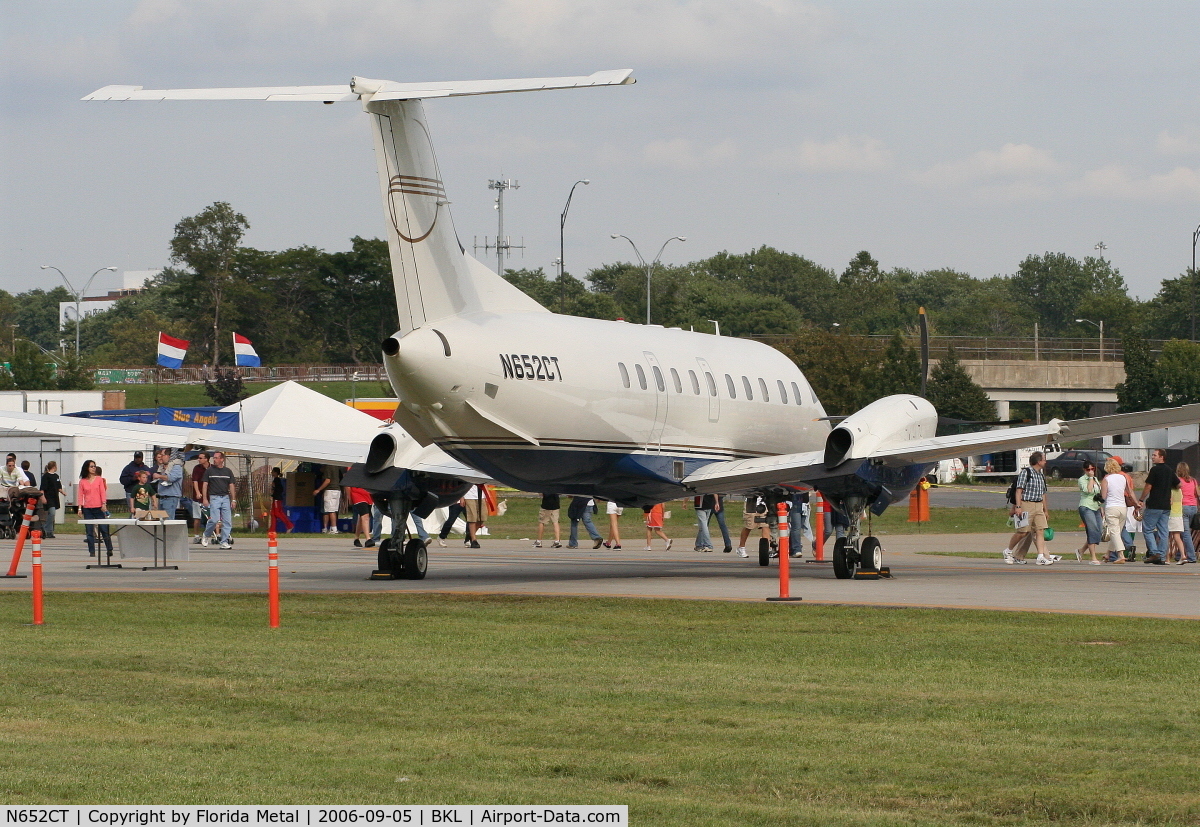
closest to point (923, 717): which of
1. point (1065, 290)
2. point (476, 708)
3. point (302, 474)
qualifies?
point (476, 708)

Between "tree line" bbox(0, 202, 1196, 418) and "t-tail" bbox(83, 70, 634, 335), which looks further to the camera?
"tree line" bbox(0, 202, 1196, 418)

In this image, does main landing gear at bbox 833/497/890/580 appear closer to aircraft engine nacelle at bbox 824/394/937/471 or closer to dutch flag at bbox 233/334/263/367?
aircraft engine nacelle at bbox 824/394/937/471

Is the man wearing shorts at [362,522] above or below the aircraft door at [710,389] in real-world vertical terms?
below

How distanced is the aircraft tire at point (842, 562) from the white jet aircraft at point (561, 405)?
2 centimetres

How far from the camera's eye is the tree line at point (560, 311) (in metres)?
91.6

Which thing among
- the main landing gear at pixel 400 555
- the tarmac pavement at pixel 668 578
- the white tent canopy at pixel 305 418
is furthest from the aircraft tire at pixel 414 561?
the white tent canopy at pixel 305 418

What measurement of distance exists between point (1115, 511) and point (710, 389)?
862 cm

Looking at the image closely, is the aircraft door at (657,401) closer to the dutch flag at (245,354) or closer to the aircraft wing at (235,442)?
the aircraft wing at (235,442)

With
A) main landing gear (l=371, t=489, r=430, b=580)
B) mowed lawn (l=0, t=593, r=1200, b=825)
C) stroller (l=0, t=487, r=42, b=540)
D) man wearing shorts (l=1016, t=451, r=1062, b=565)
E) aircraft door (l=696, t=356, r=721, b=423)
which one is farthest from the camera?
stroller (l=0, t=487, r=42, b=540)

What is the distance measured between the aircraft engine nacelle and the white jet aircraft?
0.08 ft

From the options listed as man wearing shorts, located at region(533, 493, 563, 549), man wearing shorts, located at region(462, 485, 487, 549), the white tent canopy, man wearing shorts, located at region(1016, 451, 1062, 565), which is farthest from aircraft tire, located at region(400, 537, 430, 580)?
the white tent canopy

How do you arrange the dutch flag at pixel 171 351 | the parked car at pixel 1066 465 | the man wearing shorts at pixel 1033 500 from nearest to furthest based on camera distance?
the man wearing shorts at pixel 1033 500, the dutch flag at pixel 171 351, the parked car at pixel 1066 465

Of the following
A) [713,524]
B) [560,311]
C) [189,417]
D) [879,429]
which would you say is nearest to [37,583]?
[879,429]

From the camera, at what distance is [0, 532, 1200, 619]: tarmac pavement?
19.9m
